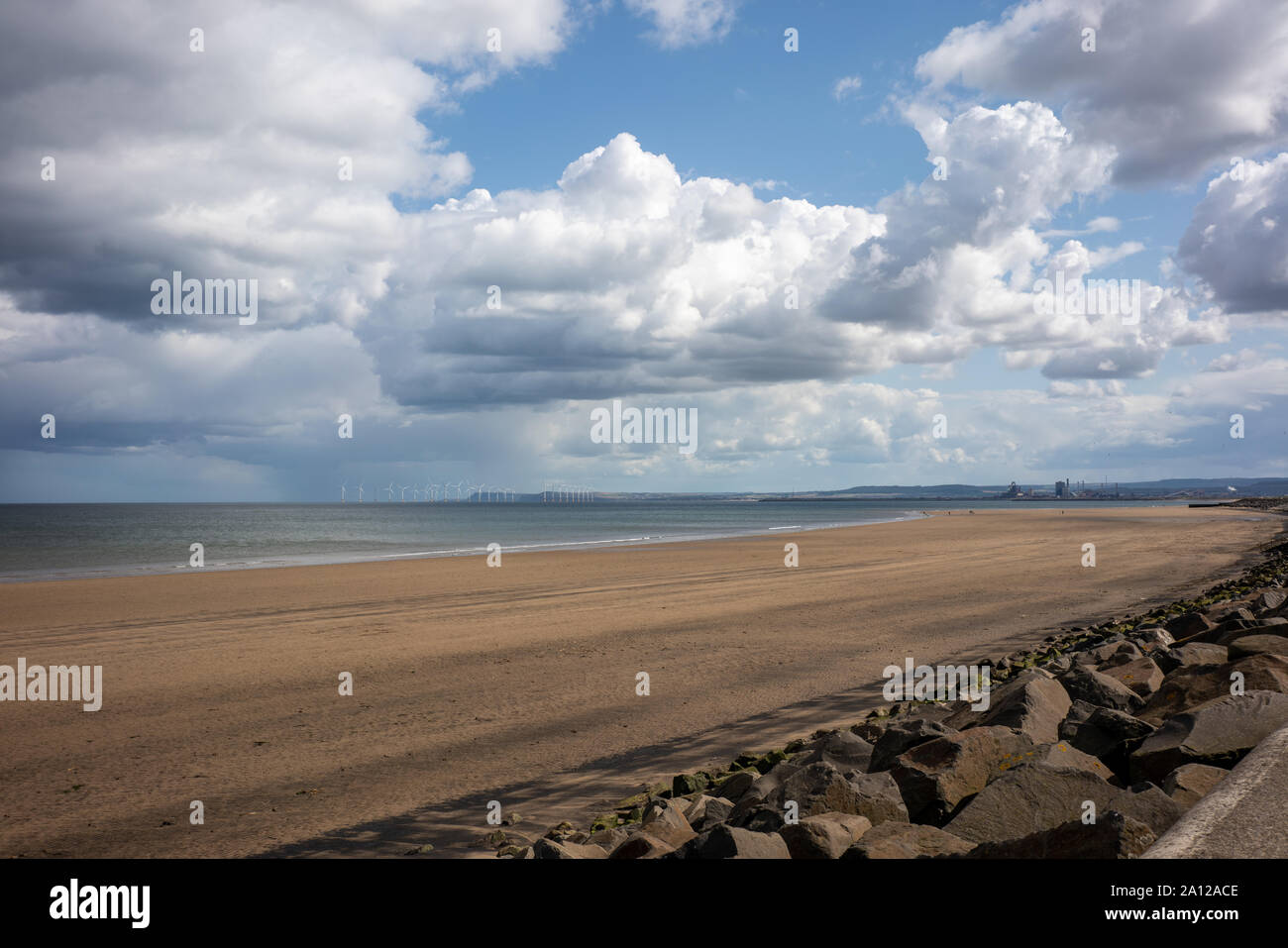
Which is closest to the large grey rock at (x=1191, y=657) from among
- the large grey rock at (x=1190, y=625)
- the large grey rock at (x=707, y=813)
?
the large grey rock at (x=1190, y=625)

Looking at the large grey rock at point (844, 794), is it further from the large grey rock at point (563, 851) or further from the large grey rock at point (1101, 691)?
the large grey rock at point (1101, 691)

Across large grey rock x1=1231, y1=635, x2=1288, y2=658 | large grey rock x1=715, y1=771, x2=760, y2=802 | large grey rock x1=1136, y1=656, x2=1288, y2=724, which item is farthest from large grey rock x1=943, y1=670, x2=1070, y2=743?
large grey rock x1=1231, y1=635, x2=1288, y2=658

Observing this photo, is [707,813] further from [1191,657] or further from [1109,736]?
[1191,657]

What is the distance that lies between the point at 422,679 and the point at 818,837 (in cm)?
906

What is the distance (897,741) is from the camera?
6.80 m

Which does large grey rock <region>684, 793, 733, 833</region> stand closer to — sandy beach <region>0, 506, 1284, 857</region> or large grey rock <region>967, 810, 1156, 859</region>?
sandy beach <region>0, 506, 1284, 857</region>

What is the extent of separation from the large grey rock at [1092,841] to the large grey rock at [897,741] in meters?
2.17

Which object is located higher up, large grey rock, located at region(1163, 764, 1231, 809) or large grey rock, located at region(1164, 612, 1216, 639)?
large grey rock, located at region(1163, 764, 1231, 809)

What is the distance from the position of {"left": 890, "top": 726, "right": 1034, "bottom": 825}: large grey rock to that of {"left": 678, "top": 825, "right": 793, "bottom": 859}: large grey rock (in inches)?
53.7

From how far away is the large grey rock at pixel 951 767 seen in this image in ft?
18.4

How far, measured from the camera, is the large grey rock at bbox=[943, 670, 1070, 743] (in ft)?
22.2
